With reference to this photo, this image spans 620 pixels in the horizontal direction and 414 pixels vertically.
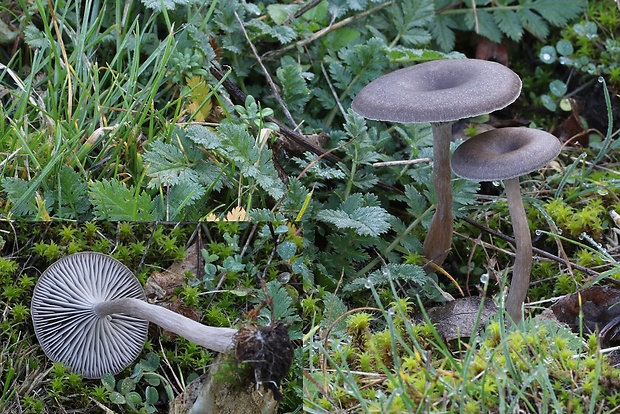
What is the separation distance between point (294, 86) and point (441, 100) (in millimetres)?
1141

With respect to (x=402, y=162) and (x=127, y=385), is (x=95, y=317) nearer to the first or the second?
(x=127, y=385)

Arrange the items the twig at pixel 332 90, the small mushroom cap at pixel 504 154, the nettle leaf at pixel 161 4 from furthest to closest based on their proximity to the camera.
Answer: the twig at pixel 332 90
the nettle leaf at pixel 161 4
the small mushroom cap at pixel 504 154

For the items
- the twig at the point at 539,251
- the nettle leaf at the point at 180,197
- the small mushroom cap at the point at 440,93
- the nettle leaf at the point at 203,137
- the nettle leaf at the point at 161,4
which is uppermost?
the nettle leaf at the point at 161,4

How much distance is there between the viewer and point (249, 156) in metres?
2.90

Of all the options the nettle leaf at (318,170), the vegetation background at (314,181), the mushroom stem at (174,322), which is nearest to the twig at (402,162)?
the vegetation background at (314,181)

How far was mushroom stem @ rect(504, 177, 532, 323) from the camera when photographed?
2.89 meters

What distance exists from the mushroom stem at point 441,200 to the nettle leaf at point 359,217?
0.90ft

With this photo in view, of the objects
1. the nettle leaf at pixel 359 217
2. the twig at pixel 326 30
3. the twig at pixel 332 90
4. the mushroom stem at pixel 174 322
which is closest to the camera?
the mushroom stem at pixel 174 322

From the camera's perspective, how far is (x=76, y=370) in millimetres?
2500

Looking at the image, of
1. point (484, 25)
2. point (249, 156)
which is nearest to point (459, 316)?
point (249, 156)

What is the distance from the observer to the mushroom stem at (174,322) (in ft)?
7.72

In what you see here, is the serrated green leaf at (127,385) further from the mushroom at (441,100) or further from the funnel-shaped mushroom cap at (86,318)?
the mushroom at (441,100)

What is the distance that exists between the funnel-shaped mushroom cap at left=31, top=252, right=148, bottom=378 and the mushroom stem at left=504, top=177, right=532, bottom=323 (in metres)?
1.57

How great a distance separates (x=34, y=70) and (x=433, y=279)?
2156mm
